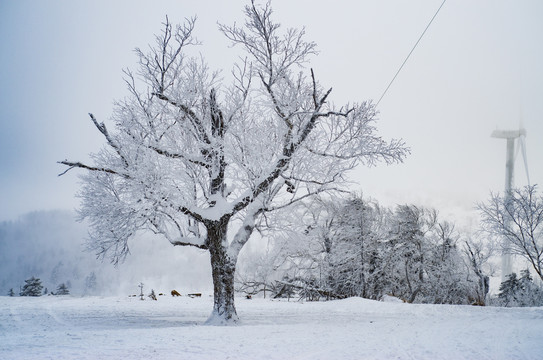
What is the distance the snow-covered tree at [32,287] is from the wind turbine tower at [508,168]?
129 feet

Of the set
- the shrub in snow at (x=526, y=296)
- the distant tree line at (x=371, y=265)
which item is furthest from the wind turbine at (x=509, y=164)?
→ the distant tree line at (x=371, y=265)

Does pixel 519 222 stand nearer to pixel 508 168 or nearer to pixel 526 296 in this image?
pixel 526 296

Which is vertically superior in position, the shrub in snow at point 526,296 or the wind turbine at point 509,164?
the wind turbine at point 509,164

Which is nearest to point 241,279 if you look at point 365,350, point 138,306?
point 138,306

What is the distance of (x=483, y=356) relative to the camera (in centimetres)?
551

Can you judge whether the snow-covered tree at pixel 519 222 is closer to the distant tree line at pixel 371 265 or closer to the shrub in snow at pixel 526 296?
the distant tree line at pixel 371 265

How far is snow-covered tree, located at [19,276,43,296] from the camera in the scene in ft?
110

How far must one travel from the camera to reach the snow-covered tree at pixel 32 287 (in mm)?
33588

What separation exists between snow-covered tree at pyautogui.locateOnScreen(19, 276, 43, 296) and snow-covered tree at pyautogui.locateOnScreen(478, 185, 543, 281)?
3879 cm

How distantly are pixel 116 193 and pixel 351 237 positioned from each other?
20.6 metres

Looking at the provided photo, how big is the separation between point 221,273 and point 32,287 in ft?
109

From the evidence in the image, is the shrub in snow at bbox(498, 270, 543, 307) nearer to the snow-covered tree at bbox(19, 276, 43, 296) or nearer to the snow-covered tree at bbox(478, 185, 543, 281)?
the snow-covered tree at bbox(478, 185, 543, 281)

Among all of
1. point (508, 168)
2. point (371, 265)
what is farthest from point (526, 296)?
point (508, 168)

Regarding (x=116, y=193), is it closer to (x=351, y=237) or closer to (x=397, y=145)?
(x=397, y=145)
